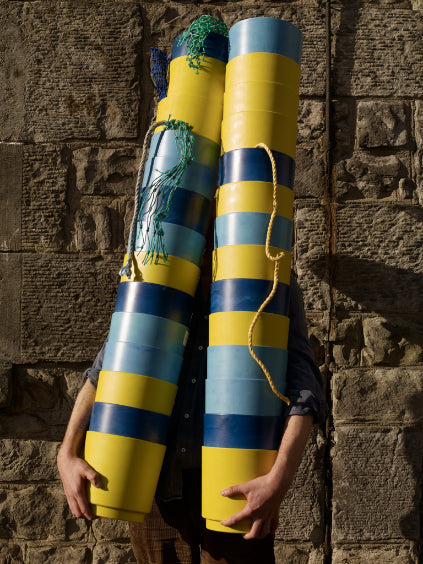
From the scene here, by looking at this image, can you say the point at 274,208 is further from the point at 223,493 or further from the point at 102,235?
the point at 102,235

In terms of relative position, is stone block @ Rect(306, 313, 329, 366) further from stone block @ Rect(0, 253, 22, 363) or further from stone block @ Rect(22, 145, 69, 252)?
stone block @ Rect(0, 253, 22, 363)

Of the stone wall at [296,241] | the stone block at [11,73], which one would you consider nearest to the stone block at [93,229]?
the stone wall at [296,241]

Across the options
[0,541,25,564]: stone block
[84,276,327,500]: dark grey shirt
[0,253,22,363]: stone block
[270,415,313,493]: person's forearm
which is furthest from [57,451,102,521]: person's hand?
[0,541,25,564]: stone block

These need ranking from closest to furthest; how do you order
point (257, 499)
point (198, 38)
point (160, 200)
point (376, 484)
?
point (257, 499), point (160, 200), point (198, 38), point (376, 484)

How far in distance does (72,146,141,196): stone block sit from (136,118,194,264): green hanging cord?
93cm

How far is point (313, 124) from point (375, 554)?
185 cm

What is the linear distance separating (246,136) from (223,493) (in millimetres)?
912

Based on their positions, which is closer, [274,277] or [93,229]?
[274,277]

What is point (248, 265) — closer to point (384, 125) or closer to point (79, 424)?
point (79, 424)

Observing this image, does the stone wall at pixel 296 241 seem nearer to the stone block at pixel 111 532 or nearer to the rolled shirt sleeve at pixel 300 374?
the stone block at pixel 111 532

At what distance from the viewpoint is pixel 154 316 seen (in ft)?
4.87

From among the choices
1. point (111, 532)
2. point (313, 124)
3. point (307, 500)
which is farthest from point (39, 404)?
point (313, 124)

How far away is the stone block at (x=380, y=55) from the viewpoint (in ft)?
8.12

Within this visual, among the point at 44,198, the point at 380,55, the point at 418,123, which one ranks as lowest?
the point at 44,198
